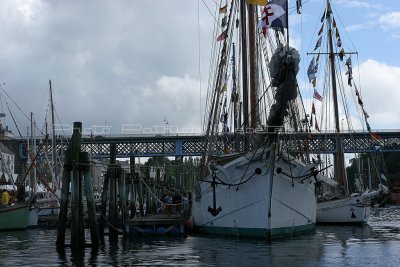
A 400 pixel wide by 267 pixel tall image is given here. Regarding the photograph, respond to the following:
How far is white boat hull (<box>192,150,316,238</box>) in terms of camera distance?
2548 centimetres

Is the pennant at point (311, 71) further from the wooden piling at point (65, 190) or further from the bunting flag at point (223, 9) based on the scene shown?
the wooden piling at point (65, 190)

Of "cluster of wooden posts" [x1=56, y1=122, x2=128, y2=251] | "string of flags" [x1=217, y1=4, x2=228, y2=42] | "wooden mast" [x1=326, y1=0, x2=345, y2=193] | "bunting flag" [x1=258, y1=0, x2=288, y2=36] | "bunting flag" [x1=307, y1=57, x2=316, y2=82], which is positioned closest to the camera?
"cluster of wooden posts" [x1=56, y1=122, x2=128, y2=251]

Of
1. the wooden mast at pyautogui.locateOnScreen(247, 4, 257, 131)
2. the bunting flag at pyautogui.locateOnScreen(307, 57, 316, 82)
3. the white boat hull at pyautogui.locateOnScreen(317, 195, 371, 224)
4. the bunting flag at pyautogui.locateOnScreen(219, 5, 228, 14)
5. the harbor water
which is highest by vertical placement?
the bunting flag at pyautogui.locateOnScreen(219, 5, 228, 14)

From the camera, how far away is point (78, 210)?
22.3 m

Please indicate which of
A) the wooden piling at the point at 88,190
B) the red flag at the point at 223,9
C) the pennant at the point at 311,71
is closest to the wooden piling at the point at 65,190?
the wooden piling at the point at 88,190

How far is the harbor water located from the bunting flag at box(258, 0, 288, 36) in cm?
936

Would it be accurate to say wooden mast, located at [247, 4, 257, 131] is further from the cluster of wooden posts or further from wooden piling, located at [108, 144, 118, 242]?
the cluster of wooden posts

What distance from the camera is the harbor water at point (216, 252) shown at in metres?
19.5

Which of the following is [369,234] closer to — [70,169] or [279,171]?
[279,171]

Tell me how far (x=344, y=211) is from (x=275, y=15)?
17943mm

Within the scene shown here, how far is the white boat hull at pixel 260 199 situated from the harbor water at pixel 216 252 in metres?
0.66

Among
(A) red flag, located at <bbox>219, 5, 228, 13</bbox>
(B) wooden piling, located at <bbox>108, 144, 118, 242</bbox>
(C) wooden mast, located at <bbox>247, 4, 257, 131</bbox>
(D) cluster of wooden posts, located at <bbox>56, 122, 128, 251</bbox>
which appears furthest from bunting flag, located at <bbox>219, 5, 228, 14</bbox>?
(D) cluster of wooden posts, located at <bbox>56, 122, 128, 251</bbox>

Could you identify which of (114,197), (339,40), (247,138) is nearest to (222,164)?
(247,138)

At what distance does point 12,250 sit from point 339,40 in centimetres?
2638
